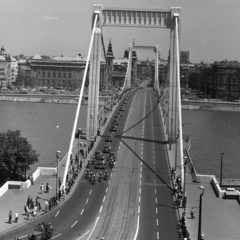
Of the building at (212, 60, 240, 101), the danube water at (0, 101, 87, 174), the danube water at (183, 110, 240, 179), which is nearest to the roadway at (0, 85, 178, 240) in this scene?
the danube water at (183, 110, 240, 179)

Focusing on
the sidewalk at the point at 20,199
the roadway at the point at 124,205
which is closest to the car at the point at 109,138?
the roadway at the point at 124,205

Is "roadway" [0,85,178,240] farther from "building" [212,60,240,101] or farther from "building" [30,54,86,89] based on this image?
"building" [30,54,86,89]

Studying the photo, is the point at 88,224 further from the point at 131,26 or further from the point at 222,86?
the point at 222,86

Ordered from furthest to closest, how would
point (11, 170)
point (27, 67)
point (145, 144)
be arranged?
point (27, 67) → point (145, 144) → point (11, 170)

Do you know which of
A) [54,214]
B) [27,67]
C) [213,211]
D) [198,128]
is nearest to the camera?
[54,214]

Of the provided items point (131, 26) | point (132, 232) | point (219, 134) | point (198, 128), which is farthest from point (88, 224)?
point (198, 128)

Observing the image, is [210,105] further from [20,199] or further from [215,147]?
[20,199]

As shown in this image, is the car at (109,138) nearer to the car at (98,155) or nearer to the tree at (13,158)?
the car at (98,155)
